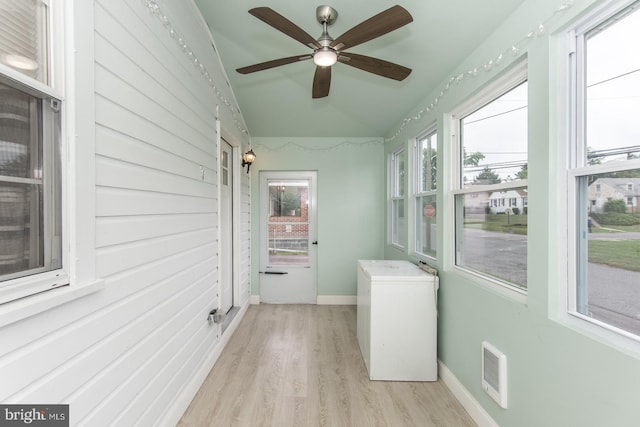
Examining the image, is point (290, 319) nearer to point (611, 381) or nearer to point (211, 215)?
point (211, 215)

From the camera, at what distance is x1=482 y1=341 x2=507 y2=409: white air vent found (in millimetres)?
1732

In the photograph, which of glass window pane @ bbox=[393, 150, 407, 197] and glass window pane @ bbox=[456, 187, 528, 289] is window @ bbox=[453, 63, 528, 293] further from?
glass window pane @ bbox=[393, 150, 407, 197]

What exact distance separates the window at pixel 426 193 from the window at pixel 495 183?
408 millimetres

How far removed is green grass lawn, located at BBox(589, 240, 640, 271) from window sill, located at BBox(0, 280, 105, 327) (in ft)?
6.73

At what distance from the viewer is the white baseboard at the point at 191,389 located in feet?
6.15

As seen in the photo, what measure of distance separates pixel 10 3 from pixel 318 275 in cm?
401

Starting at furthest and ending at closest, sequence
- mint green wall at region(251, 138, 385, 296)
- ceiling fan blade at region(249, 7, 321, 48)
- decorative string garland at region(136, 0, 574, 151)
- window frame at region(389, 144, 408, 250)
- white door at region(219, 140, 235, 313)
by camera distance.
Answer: mint green wall at region(251, 138, 385, 296) < window frame at region(389, 144, 408, 250) < white door at region(219, 140, 235, 313) < ceiling fan blade at region(249, 7, 321, 48) < decorative string garland at region(136, 0, 574, 151)

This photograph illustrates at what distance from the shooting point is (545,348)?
147cm

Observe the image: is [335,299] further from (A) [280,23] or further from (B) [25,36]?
(B) [25,36]

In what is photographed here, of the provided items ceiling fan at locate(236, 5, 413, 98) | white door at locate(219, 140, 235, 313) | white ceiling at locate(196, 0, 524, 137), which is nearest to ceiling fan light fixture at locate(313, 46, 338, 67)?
ceiling fan at locate(236, 5, 413, 98)

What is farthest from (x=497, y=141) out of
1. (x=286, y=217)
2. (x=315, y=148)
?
(x=286, y=217)

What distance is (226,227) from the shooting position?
11.8 ft

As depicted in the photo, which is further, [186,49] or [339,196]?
[339,196]

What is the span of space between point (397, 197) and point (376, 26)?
2558 millimetres
